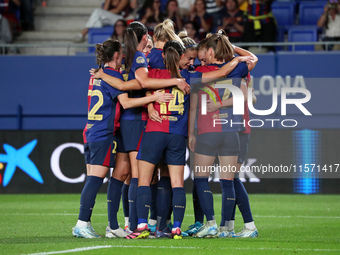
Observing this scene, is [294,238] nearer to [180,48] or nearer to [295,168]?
[180,48]

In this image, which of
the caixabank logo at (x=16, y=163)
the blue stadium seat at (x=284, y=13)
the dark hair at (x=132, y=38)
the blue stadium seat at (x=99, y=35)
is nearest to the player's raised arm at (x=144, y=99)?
the dark hair at (x=132, y=38)

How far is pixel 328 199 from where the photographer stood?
11.2 meters

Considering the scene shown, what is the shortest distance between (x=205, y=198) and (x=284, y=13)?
9252mm

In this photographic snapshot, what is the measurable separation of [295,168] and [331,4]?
3831 mm

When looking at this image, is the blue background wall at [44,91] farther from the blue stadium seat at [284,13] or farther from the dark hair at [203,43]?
the dark hair at [203,43]

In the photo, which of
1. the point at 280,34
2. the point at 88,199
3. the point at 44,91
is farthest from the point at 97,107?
the point at 280,34

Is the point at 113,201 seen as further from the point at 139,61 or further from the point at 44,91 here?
the point at 44,91

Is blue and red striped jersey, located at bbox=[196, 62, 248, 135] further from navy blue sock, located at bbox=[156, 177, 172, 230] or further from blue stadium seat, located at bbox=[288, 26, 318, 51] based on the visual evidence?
blue stadium seat, located at bbox=[288, 26, 318, 51]

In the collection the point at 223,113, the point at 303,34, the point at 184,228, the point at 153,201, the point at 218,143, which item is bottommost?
the point at 184,228

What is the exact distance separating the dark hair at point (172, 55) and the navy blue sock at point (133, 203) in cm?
117

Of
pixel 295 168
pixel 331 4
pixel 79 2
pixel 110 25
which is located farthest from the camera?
pixel 79 2

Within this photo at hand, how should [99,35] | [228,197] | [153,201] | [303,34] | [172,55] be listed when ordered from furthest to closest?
1. [99,35]
2. [303,34]
3. [153,201]
4. [228,197]
5. [172,55]

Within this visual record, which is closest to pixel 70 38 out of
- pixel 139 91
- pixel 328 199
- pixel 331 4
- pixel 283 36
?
pixel 283 36

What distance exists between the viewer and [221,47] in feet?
20.7
